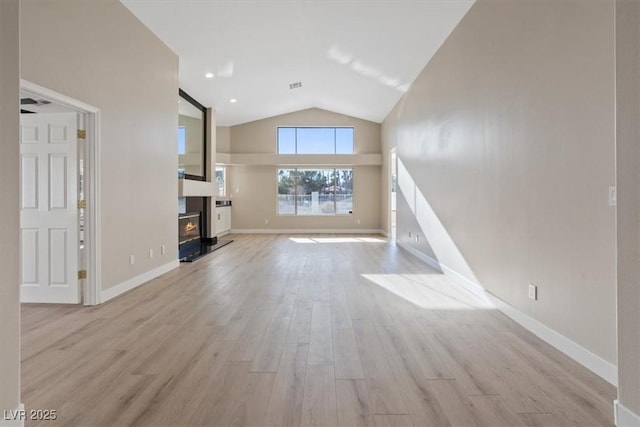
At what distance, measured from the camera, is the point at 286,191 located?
37.7ft

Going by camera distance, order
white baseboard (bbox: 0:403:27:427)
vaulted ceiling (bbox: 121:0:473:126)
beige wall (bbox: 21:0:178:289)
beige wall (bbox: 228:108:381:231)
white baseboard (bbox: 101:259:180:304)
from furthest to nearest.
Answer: beige wall (bbox: 228:108:381:231)
vaulted ceiling (bbox: 121:0:473:126)
white baseboard (bbox: 101:259:180:304)
beige wall (bbox: 21:0:178:289)
white baseboard (bbox: 0:403:27:427)

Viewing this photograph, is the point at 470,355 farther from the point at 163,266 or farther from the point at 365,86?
the point at 365,86

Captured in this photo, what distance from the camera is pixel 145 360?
7.79 ft

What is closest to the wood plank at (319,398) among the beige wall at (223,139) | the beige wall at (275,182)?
the beige wall at (275,182)

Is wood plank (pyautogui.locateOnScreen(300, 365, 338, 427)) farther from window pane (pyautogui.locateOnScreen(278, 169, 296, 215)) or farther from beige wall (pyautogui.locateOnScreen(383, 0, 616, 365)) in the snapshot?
window pane (pyautogui.locateOnScreen(278, 169, 296, 215))

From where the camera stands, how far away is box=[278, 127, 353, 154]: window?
1131 centimetres

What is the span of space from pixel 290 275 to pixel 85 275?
235 centimetres

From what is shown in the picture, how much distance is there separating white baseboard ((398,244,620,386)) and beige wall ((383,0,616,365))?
0.15 ft

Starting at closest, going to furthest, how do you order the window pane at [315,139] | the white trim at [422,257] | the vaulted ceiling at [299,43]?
the vaulted ceiling at [299,43], the white trim at [422,257], the window pane at [315,139]

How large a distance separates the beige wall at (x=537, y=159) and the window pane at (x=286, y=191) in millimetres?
6933

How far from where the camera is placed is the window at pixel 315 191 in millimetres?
11469

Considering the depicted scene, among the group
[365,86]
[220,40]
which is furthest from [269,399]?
[365,86]

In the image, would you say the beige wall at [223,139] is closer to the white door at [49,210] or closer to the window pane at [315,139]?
the window pane at [315,139]

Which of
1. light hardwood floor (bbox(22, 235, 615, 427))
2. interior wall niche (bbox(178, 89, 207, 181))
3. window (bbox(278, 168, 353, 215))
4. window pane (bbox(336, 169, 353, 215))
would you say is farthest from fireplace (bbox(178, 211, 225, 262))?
window pane (bbox(336, 169, 353, 215))
